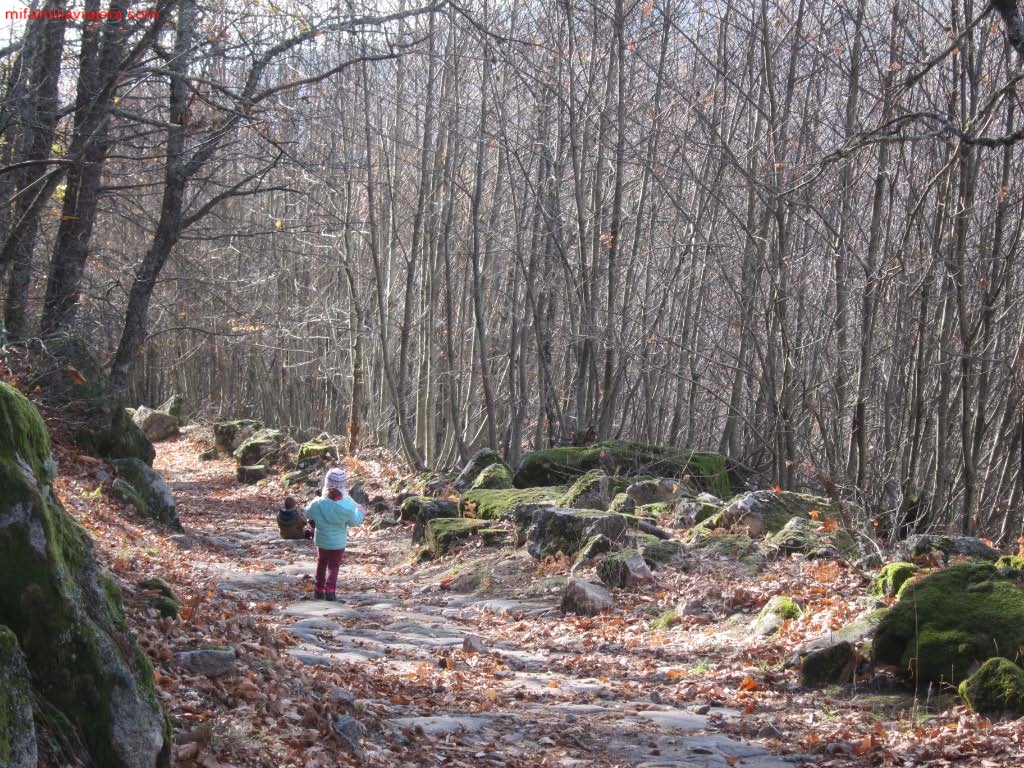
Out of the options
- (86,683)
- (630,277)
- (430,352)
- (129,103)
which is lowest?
(86,683)

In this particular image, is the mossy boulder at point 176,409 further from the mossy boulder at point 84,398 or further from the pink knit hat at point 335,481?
the pink knit hat at point 335,481

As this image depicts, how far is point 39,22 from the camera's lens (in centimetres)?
1020

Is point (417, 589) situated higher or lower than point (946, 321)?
lower

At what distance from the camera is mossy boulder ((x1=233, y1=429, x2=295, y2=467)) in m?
22.2

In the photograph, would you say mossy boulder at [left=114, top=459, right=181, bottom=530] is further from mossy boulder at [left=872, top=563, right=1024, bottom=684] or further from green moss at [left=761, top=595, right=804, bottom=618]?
mossy boulder at [left=872, top=563, right=1024, bottom=684]

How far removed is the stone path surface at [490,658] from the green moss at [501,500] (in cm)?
151

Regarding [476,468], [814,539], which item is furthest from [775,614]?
[476,468]

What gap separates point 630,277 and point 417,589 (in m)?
7.72

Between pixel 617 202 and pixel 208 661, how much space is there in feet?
41.0

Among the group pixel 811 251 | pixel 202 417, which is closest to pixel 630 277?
pixel 811 251

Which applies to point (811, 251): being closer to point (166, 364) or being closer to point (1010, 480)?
point (1010, 480)

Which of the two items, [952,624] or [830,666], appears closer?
[952,624]

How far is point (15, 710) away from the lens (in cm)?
316

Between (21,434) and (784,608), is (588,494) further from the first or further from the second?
(21,434)
